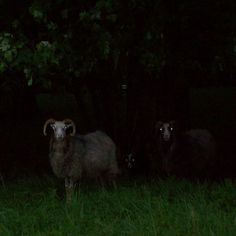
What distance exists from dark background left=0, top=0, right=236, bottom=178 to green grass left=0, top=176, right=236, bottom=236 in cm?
185

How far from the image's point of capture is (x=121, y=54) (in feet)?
44.8

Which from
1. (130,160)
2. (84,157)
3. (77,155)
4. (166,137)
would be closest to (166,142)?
(166,137)

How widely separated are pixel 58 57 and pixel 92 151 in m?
2.95

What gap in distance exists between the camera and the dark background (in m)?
11.7

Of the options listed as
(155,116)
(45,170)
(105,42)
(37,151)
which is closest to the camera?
(105,42)

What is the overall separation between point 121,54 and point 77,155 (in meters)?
1.92

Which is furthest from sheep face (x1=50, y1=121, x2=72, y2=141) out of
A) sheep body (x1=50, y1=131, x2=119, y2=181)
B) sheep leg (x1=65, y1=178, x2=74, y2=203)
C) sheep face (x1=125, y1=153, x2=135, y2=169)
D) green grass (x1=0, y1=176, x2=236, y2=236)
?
sheep face (x1=125, y1=153, x2=135, y2=169)

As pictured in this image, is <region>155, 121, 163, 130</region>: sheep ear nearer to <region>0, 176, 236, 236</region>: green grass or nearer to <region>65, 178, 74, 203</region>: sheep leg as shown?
<region>65, 178, 74, 203</region>: sheep leg

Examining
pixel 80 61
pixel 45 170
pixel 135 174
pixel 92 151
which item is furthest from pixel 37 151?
pixel 80 61

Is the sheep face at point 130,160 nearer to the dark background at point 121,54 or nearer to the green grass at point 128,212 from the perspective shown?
the dark background at point 121,54

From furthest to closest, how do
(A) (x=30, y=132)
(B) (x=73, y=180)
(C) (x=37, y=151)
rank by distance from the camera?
(A) (x=30, y=132) → (C) (x=37, y=151) → (B) (x=73, y=180)

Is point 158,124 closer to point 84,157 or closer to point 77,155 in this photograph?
point 84,157

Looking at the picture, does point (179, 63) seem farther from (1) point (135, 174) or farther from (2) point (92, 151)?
(1) point (135, 174)

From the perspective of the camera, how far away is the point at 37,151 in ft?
71.5
